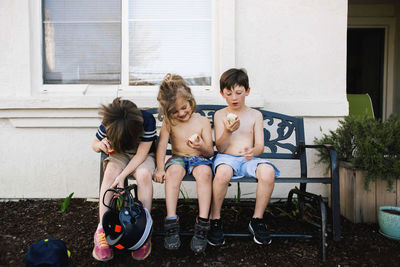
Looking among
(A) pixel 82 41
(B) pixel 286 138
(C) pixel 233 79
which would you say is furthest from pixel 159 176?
(A) pixel 82 41

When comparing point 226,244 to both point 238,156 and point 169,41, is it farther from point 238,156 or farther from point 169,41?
point 169,41

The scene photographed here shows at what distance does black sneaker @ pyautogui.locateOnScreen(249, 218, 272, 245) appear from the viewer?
1.97 metres

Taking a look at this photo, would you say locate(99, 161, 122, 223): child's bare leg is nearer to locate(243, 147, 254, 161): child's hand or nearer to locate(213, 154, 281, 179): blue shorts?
locate(213, 154, 281, 179): blue shorts

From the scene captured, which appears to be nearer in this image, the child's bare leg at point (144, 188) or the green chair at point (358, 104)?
the child's bare leg at point (144, 188)

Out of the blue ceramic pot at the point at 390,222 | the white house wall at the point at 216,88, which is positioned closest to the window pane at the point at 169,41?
the white house wall at the point at 216,88

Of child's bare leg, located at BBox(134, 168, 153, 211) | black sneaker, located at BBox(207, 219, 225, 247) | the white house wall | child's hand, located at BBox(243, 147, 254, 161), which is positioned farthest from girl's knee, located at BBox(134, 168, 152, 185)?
the white house wall

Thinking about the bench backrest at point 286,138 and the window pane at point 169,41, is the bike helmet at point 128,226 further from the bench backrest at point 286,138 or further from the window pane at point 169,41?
the window pane at point 169,41

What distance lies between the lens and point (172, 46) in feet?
10.1

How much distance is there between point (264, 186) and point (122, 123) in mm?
982

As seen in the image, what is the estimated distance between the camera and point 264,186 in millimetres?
2018

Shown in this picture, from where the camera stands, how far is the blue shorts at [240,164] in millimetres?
2129

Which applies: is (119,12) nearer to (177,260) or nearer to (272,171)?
(272,171)

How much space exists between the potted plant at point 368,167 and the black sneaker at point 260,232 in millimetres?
964

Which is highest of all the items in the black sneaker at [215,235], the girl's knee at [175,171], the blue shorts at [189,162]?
the blue shorts at [189,162]
